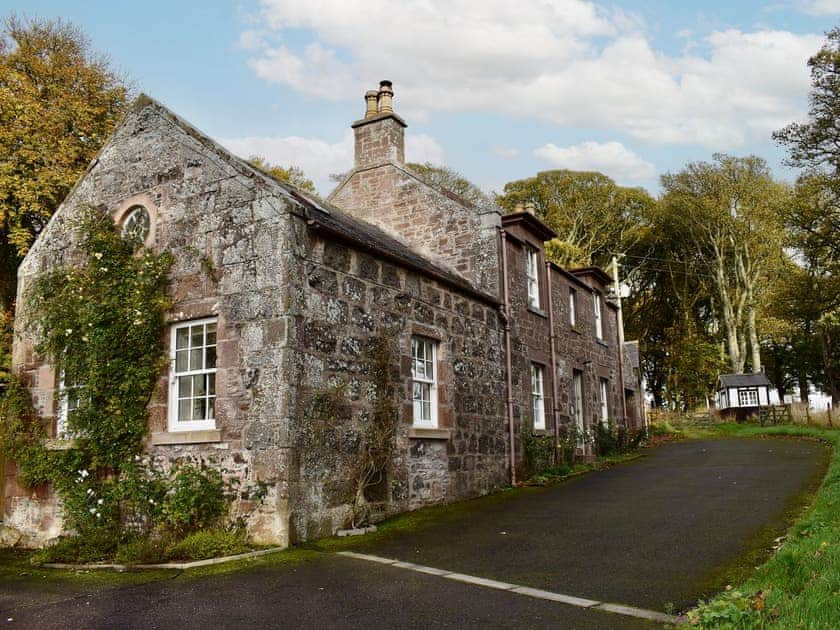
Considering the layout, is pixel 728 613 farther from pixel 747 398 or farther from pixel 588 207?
pixel 588 207

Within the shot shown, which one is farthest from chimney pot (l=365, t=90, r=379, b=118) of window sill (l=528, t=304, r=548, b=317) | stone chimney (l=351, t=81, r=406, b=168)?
window sill (l=528, t=304, r=548, b=317)

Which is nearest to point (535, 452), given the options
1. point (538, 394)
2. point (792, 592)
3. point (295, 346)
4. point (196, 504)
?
point (538, 394)

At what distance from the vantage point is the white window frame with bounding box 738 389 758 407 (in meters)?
34.5

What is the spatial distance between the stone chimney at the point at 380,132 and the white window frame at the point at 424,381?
6.30 metres

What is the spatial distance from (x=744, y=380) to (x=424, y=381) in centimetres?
2788

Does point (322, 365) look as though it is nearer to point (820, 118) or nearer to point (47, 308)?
point (47, 308)

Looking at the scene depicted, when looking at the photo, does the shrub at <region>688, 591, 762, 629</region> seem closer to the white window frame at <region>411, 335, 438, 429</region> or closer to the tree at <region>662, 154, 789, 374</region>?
the white window frame at <region>411, 335, 438, 429</region>

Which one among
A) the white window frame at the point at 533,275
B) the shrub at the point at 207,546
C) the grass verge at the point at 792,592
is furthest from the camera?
the white window frame at the point at 533,275

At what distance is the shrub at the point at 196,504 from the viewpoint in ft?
30.2

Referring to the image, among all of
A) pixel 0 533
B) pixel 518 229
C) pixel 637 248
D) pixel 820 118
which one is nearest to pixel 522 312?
pixel 518 229

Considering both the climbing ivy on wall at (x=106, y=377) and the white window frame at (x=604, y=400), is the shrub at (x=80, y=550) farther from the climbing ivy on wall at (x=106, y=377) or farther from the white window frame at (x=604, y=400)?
the white window frame at (x=604, y=400)

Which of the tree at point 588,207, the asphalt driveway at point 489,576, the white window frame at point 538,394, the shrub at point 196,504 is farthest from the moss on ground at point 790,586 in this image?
the tree at point 588,207

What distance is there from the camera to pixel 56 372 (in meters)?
11.8

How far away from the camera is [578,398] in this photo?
20.2m
